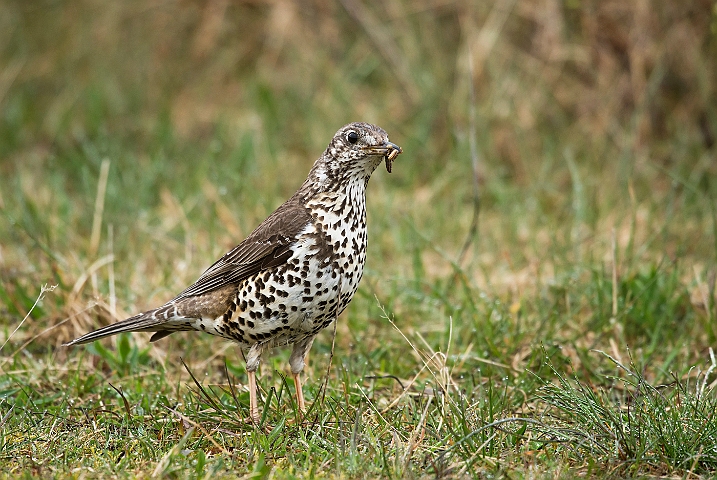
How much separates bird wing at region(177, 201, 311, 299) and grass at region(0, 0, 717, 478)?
1.79 ft

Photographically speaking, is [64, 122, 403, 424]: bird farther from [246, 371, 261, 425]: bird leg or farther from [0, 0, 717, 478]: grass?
[0, 0, 717, 478]: grass

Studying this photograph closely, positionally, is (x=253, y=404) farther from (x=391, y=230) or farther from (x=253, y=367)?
(x=391, y=230)

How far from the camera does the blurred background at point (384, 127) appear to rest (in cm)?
619

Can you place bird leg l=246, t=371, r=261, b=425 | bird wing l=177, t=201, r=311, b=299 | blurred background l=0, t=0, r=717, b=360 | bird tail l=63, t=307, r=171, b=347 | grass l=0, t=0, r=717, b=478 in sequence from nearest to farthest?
grass l=0, t=0, r=717, b=478 → bird leg l=246, t=371, r=261, b=425 → bird wing l=177, t=201, r=311, b=299 → bird tail l=63, t=307, r=171, b=347 → blurred background l=0, t=0, r=717, b=360

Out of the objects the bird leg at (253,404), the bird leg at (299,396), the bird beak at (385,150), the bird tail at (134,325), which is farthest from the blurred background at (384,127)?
the bird beak at (385,150)

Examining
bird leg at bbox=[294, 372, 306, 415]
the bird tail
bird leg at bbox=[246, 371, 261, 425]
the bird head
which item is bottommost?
bird leg at bbox=[294, 372, 306, 415]

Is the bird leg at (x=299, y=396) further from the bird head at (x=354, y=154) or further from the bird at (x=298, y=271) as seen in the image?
the bird head at (x=354, y=154)

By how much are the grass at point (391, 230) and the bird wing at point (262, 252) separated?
1.79ft

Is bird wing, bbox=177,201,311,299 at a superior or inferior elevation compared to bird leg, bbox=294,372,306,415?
superior

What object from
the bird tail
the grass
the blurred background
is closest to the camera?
the grass

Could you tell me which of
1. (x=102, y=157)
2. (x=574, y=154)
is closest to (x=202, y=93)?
(x=102, y=157)

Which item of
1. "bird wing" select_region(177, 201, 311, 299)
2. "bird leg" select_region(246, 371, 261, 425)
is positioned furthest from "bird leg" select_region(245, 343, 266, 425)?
"bird wing" select_region(177, 201, 311, 299)

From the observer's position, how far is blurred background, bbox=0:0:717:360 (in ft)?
20.3

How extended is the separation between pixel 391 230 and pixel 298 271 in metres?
2.67
